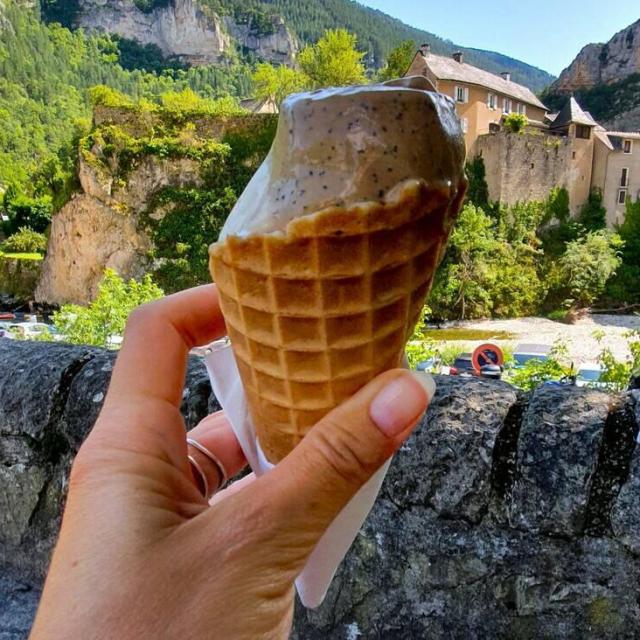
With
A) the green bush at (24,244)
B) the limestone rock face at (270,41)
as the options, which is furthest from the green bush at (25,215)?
the limestone rock face at (270,41)

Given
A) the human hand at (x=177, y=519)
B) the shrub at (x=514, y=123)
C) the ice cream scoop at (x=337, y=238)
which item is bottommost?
the human hand at (x=177, y=519)

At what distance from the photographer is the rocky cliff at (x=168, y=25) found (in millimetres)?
94375

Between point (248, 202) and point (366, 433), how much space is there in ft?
1.70

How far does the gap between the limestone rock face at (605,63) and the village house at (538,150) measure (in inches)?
1014

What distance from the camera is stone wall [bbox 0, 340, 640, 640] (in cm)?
148

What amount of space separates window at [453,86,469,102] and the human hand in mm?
30731

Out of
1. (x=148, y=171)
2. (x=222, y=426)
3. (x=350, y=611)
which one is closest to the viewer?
(x=222, y=426)

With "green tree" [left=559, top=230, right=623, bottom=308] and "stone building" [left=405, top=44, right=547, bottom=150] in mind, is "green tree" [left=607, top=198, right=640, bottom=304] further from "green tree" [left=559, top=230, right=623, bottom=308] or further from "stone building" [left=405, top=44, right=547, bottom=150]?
"stone building" [left=405, top=44, right=547, bottom=150]

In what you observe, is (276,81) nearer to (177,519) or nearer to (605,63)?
(605,63)

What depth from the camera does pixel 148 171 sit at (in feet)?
77.2

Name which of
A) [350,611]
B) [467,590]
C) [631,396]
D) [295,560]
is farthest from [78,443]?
[631,396]

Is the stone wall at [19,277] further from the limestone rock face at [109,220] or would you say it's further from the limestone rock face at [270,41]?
the limestone rock face at [270,41]

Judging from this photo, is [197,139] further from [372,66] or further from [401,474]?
[372,66]

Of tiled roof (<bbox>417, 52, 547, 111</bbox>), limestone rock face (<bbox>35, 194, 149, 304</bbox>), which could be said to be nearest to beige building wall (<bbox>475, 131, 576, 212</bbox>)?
tiled roof (<bbox>417, 52, 547, 111</bbox>)
